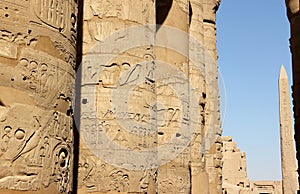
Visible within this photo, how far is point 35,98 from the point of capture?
10.3 feet

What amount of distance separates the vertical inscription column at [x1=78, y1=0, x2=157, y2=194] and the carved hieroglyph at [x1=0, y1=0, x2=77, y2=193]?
1840 millimetres

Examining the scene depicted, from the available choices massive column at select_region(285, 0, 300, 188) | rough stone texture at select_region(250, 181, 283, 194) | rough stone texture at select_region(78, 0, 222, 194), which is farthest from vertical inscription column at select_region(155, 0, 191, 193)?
rough stone texture at select_region(250, 181, 283, 194)

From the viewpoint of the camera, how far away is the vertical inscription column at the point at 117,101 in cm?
533

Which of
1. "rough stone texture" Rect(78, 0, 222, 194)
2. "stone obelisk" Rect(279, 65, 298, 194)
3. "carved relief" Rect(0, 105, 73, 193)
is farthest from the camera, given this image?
"stone obelisk" Rect(279, 65, 298, 194)

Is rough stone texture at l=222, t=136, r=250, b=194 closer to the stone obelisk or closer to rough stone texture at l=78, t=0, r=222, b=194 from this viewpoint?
the stone obelisk

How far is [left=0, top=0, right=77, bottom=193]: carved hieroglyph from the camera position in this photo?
2.98m

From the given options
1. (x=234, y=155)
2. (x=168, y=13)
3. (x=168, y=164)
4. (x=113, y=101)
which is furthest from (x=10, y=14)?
(x=234, y=155)

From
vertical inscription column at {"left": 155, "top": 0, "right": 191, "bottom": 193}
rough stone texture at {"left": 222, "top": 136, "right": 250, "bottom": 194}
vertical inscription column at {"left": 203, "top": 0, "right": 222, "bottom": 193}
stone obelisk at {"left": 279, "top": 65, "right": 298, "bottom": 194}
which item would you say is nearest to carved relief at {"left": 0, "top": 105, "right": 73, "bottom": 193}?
vertical inscription column at {"left": 155, "top": 0, "right": 191, "bottom": 193}

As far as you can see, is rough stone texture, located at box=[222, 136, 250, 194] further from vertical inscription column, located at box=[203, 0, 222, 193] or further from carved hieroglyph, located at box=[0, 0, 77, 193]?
carved hieroglyph, located at box=[0, 0, 77, 193]

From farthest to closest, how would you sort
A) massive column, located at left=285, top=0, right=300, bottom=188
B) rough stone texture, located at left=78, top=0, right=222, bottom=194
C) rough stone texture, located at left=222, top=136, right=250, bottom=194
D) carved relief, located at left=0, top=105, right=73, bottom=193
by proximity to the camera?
rough stone texture, located at left=222, top=136, right=250, bottom=194 < massive column, located at left=285, top=0, right=300, bottom=188 < rough stone texture, located at left=78, top=0, right=222, bottom=194 < carved relief, located at left=0, top=105, right=73, bottom=193

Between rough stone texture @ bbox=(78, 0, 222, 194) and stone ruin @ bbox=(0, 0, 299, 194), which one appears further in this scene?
rough stone texture @ bbox=(78, 0, 222, 194)

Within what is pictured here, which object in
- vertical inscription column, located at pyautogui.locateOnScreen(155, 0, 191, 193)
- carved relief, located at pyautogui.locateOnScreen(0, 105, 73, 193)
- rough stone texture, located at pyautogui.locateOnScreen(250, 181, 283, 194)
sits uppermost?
vertical inscription column, located at pyautogui.locateOnScreen(155, 0, 191, 193)

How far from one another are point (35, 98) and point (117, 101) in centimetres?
236

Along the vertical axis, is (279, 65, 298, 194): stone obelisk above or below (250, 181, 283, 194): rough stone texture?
above
